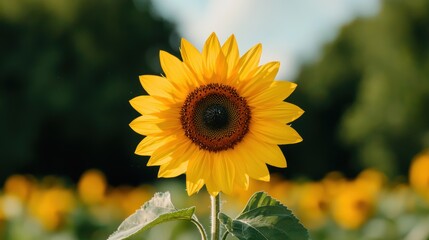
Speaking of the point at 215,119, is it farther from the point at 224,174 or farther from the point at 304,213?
the point at 304,213

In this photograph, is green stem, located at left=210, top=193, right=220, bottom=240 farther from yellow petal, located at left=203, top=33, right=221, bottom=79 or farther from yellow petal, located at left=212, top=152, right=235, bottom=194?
yellow petal, located at left=203, top=33, right=221, bottom=79

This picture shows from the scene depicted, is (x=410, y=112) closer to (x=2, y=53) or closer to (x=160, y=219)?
(x=2, y=53)

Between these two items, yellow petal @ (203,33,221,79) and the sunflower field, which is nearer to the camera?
yellow petal @ (203,33,221,79)

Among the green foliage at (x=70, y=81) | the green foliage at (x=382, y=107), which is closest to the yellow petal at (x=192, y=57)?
the green foliage at (x=70, y=81)

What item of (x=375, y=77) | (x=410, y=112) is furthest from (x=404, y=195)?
(x=375, y=77)

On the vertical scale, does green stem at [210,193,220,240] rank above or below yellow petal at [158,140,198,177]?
below

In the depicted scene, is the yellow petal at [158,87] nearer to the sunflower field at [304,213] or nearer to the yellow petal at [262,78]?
the yellow petal at [262,78]

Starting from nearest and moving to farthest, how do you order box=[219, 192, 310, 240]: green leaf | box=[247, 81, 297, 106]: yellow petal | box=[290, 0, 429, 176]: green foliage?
box=[219, 192, 310, 240]: green leaf, box=[247, 81, 297, 106]: yellow petal, box=[290, 0, 429, 176]: green foliage

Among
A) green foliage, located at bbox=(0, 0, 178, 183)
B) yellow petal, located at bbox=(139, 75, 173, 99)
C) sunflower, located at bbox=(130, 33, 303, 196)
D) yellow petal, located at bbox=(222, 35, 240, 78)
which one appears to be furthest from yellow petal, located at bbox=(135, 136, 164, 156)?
green foliage, located at bbox=(0, 0, 178, 183)
